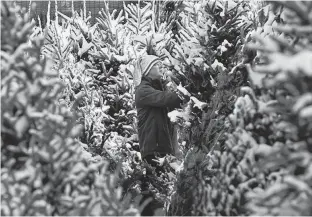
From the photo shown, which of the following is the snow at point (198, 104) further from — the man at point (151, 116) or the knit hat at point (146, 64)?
the knit hat at point (146, 64)

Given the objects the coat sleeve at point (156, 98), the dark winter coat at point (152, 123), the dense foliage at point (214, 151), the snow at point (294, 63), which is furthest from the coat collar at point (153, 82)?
the snow at point (294, 63)

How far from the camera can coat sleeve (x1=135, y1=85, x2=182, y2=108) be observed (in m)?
6.25

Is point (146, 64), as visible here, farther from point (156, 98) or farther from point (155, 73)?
point (156, 98)

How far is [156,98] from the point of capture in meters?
6.30

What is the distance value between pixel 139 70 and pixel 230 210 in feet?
13.1

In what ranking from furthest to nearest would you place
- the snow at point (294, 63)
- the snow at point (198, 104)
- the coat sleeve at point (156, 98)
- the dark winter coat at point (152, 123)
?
1. the dark winter coat at point (152, 123)
2. the coat sleeve at point (156, 98)
3. the snow at point (198, 104)
4. the snow at point (294, 63)

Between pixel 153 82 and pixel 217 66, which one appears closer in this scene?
pixel 217 66

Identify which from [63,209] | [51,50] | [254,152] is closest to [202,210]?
[254,152]

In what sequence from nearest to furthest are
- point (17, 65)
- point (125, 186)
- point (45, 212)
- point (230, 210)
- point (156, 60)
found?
point (45, 212), point (17, 65), point (230, 210), point (156, 60), point (125, 186)

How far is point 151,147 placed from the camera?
6.64 m

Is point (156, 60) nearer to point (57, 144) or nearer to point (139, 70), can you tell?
point (139, 70)

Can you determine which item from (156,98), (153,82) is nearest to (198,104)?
(156,98)

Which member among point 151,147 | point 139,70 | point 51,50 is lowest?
point 151,147

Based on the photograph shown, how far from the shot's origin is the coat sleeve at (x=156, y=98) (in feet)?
20.5
